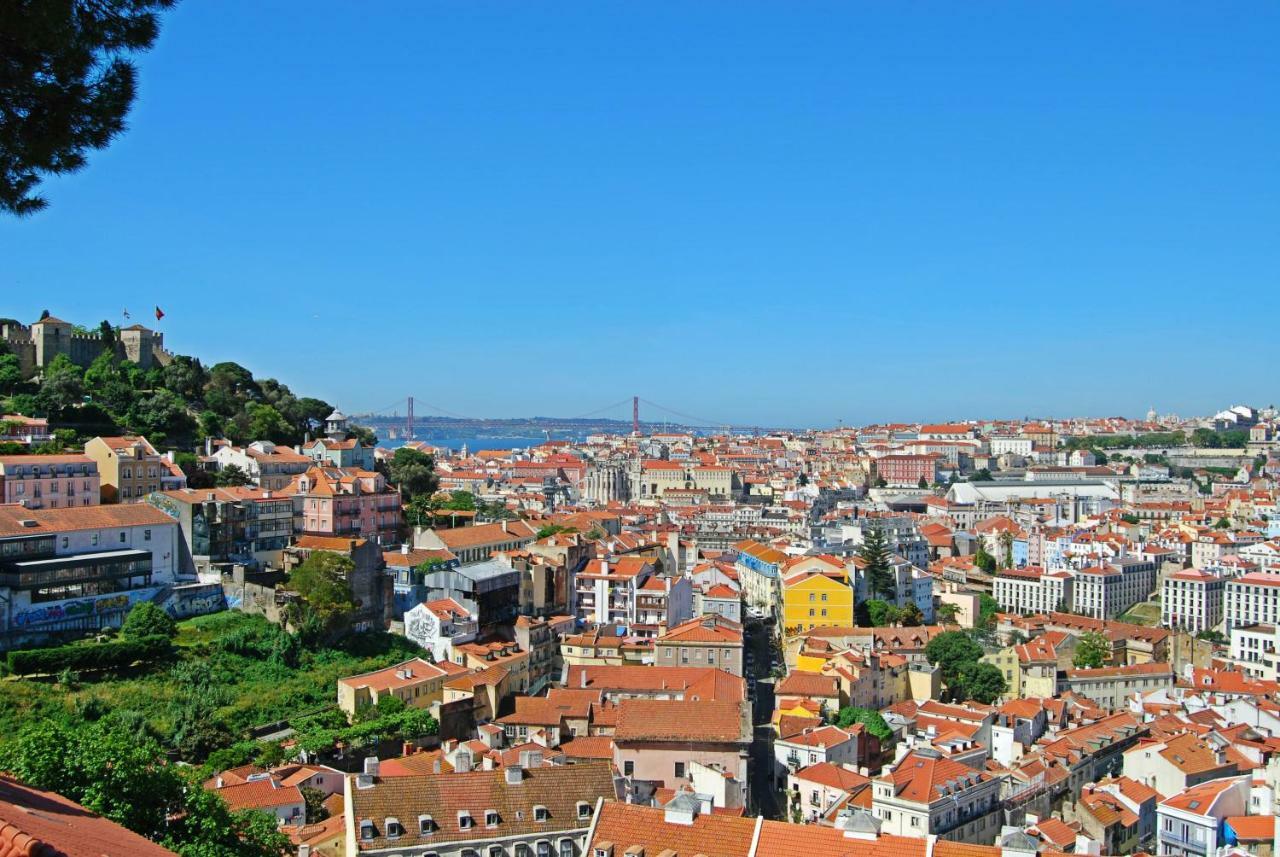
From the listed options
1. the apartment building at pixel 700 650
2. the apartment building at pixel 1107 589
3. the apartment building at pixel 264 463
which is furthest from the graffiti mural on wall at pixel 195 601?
the apartment building at pixel 1107 589

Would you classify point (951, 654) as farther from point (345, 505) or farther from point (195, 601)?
point (195, 601)

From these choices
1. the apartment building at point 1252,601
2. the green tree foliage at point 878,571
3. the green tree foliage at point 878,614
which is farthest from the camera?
the apartment building at point 1252,601

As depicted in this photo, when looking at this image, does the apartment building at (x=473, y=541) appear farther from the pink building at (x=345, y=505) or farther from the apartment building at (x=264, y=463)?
the apartment building at (x=264, y=463)


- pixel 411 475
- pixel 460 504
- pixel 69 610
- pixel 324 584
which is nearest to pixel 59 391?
pixel 411 475

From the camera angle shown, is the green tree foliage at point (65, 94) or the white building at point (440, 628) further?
→ the white building at point (440, 628)

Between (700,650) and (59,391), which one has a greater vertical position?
(59,391)

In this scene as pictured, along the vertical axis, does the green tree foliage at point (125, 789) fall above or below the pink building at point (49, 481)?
below
